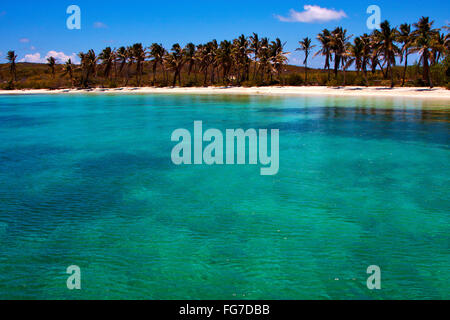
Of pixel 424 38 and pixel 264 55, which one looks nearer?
pixel 424 38

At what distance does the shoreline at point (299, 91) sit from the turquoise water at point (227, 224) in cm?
3870

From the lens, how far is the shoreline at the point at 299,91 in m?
52.6

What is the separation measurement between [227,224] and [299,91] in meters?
60.4

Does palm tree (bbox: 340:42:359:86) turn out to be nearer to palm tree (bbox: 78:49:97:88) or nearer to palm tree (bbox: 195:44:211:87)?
palm tree (bbox: 195:44:211:87)

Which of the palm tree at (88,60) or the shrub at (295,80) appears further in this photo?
the palm tree at (88,60)

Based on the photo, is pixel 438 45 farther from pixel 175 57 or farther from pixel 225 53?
pixel 175 57

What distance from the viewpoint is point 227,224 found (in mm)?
9406

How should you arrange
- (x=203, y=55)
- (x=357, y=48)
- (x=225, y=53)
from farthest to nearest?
(x=203, y=55) < (x=225, y=53) < (x=357, y=48)

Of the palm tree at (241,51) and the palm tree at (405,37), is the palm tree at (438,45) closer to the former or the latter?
→ the palm tree at (405,37)

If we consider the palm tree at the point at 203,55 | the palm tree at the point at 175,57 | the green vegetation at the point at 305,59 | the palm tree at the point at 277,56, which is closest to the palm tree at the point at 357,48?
the green vegetation at the point at 305,59

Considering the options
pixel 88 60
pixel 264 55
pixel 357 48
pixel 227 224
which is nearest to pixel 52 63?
pixel 88 60

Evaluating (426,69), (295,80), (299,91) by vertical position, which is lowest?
(299,91)

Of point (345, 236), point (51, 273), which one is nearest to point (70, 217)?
point (51, 273)

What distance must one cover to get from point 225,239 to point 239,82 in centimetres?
7964
